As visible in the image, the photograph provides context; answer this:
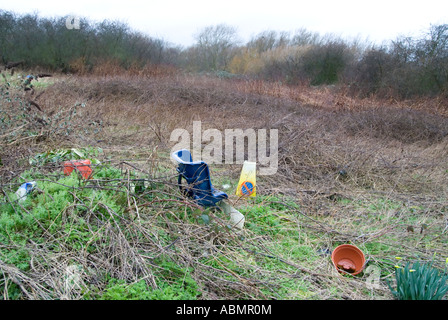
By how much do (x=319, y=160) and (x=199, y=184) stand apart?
9.44 feet

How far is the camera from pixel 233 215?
10.1 ft

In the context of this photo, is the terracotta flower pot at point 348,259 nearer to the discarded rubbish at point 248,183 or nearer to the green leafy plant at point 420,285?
the green leafy plant at point 420,285

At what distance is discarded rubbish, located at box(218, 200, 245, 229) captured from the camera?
2991 mm

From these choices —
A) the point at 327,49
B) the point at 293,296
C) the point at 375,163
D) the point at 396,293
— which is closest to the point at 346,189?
the point at 375,163

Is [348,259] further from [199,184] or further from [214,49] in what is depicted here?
[214,49]

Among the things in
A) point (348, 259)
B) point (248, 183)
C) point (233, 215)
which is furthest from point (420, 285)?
point (248, 183)

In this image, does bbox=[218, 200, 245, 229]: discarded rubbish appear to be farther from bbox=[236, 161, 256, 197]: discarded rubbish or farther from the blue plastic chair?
bbox=[236, 161, 256, 197]: discarded rubbish

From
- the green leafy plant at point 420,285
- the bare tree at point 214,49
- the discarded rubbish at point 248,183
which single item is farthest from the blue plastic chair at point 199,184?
the bare tree at point 214,49

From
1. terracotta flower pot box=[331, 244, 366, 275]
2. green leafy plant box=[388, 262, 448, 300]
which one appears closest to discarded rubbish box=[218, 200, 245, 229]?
terracotta flower pot box=[331, 244, 366, 275]

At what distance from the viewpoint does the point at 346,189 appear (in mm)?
4633

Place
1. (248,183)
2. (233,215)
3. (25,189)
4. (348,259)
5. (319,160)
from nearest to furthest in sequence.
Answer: (25,189) < (348,259) < (233,215) < (248,183) < (319,160)

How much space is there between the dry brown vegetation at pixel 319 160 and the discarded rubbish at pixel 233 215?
167mm

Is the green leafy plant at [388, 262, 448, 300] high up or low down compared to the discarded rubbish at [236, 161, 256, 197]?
down

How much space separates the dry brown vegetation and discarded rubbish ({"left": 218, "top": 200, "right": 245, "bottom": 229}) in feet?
0.55
